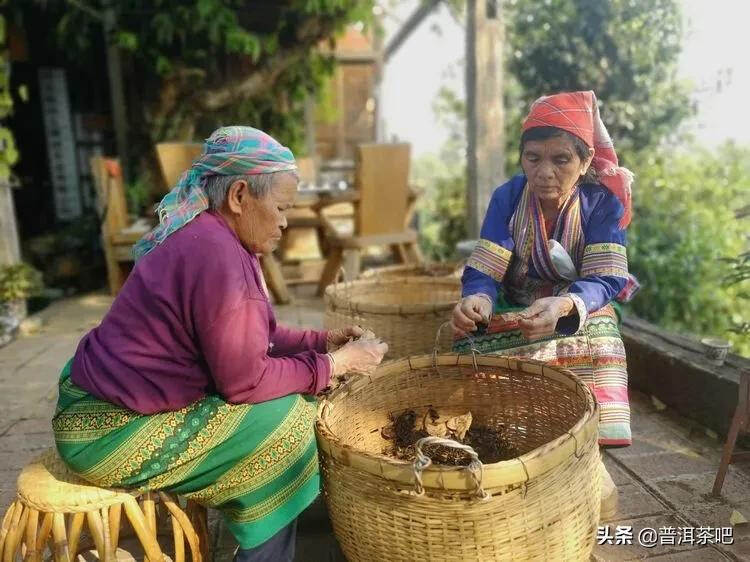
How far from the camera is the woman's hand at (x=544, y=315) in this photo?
1851 mm

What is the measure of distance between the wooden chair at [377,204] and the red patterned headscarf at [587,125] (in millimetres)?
2947

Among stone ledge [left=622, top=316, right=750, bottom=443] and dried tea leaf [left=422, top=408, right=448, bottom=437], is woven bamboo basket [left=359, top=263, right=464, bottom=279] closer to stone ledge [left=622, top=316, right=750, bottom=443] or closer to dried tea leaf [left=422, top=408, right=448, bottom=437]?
stone ledge [left=622, top=316, right=750, bottom=443]

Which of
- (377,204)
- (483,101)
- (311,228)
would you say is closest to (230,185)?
(483,101)

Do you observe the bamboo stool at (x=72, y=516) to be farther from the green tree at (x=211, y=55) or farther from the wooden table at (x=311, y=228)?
the green tree at (x=211, y=55)

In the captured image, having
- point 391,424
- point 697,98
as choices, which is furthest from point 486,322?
point 697,98

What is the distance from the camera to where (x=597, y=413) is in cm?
156

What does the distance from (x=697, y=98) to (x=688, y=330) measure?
7.91ft

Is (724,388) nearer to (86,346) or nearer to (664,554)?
(664,554)

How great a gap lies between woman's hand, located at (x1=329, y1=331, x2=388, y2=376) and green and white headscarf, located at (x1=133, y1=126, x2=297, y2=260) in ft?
1.72

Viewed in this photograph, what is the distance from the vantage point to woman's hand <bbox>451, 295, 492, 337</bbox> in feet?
6.68

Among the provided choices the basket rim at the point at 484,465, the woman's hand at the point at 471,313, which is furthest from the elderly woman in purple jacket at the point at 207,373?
the woman's hand at the point at 471,313

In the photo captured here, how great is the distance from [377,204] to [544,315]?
134 inches

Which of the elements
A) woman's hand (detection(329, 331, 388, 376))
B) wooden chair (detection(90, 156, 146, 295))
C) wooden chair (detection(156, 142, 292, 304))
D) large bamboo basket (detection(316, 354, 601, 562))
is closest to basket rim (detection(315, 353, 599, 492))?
large bamboo basket (detection(316, 354, 601, 562))

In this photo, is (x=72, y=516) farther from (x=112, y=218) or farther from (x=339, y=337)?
(x=112, y=218)
